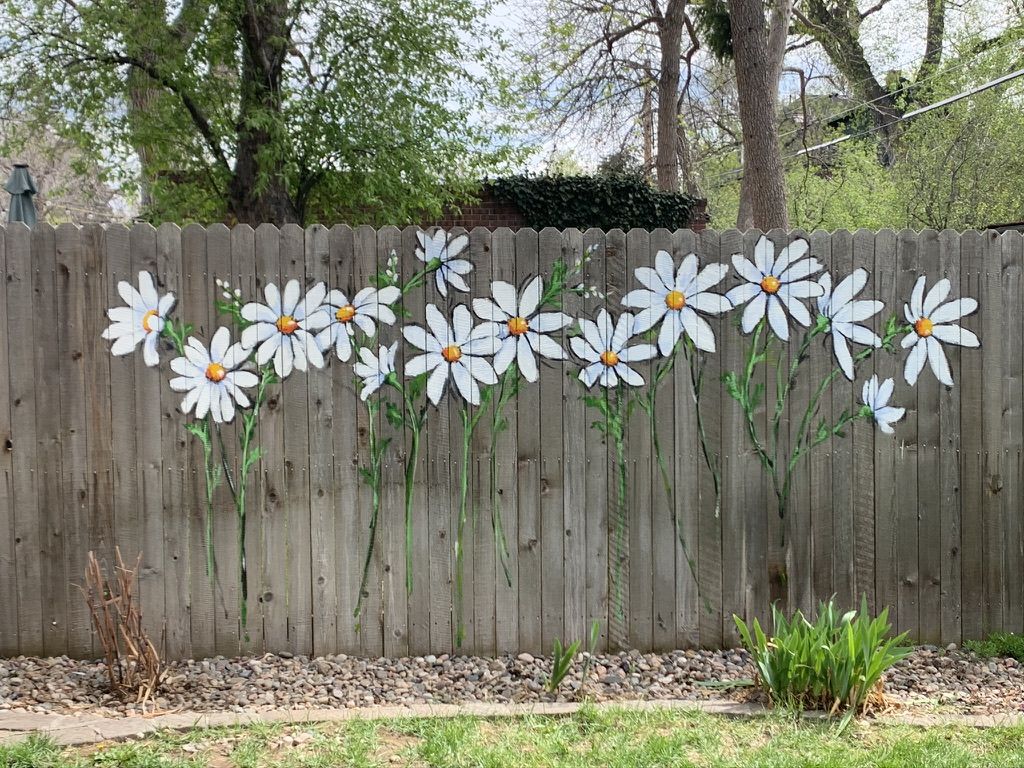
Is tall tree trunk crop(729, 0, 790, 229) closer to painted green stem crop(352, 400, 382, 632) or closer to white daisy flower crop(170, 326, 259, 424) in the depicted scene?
painted green stem crop(352, 400, 382, 632)

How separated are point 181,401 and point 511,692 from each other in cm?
190

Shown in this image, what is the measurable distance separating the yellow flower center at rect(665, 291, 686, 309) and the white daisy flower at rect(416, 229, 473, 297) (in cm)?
92

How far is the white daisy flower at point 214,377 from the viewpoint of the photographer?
3.94 metres

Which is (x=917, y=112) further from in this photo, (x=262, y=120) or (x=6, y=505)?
(x=6, y=505)

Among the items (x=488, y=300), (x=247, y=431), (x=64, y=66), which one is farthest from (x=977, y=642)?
(x=64, y=66)

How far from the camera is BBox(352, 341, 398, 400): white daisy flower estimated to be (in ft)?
13.1

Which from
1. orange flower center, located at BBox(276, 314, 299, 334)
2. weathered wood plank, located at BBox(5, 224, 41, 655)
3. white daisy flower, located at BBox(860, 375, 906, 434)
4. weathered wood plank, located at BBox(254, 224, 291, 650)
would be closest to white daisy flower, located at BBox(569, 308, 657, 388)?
white daisy flower, located at BBox(860, 375, 906, 434)

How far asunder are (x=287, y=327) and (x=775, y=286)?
2.23 m

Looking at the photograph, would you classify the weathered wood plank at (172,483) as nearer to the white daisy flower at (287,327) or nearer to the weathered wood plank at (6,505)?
the white daisy flower at (287,327)

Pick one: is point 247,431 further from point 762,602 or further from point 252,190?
point 252,190

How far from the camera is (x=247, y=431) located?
156 inches

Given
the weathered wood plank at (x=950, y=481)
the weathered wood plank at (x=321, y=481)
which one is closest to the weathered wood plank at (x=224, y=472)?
the weathered wood plank at (x=321, y=481)

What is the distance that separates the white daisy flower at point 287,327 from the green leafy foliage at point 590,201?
9.29 meters

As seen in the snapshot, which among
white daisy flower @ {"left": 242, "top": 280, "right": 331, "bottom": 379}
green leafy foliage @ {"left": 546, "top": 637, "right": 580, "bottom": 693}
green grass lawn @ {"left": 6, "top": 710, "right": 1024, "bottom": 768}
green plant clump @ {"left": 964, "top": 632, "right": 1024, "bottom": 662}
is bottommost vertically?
green plant clump @ {"left": 964, "top": 632, "right": 1024, "bottom": 662}
